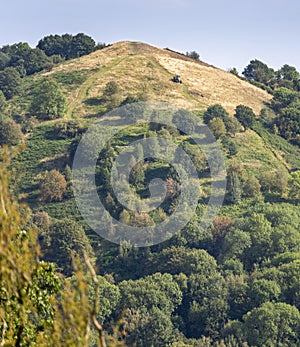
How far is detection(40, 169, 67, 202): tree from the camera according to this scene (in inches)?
3132

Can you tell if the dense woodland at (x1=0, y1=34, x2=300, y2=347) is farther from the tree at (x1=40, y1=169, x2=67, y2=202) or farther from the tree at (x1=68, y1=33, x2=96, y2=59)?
the tree at (x1=68, y1=33, x2=96, y2=59)

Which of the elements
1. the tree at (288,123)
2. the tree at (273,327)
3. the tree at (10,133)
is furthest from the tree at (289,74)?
the tree at (273,327)

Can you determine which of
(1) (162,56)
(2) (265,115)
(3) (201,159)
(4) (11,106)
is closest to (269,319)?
(3) (201,159)

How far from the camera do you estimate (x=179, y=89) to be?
102750 mm

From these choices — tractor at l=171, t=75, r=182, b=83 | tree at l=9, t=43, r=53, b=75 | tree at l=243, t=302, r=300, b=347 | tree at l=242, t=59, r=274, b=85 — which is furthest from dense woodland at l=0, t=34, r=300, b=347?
tree at l=242, t=59, r=274, b=85

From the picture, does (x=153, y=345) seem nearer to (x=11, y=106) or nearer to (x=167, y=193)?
(x=167, y=193)

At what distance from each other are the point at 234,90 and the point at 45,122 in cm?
3147

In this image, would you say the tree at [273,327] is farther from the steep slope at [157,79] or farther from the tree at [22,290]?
the tree at [22,290]

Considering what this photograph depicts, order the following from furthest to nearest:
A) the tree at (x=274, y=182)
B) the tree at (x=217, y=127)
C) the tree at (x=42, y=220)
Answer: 1. the tree at (x=217, y=127)
2. the tree at (x=274, y=182)
3. the tree at (x=42, y=220)

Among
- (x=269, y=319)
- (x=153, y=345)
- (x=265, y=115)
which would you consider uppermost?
(x=265, y=115)

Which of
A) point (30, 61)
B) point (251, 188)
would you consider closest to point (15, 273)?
point (251, 188)

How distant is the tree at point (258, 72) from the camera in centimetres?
12631

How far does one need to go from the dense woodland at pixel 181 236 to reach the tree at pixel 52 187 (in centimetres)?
16

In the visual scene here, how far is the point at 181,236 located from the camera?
74.1 metres
